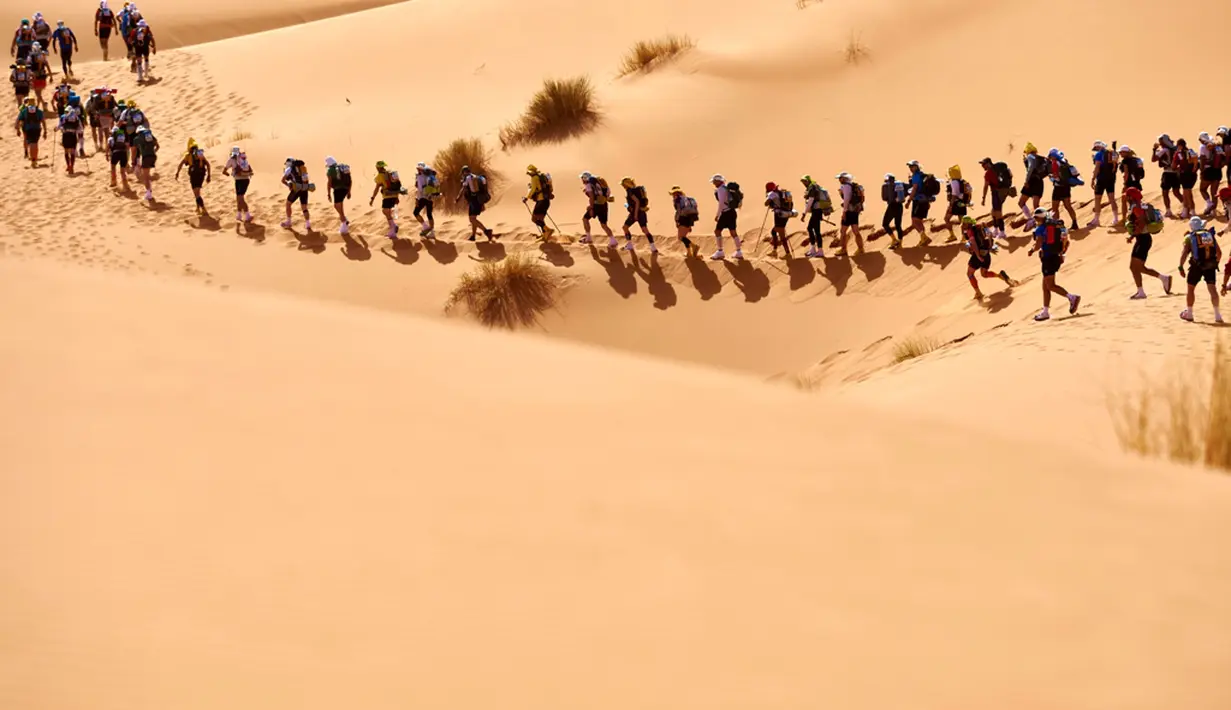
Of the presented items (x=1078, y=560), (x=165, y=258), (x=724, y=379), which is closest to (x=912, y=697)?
(x=1078, y=560)

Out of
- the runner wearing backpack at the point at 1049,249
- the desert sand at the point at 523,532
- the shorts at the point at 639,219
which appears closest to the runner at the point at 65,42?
Answer: the shorts at the point at 639,219

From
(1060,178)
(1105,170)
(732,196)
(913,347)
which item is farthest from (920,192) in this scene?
(913,347)

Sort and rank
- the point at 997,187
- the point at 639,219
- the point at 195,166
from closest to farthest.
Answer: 1. the point at 997,187
2. the point at 639,219
3. the point at 195,166

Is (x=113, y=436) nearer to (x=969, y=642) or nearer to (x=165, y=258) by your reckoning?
(x=969, y=642)

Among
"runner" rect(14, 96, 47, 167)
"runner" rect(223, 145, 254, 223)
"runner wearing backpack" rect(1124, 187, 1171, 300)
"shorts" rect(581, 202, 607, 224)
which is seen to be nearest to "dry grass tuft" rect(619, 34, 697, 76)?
"shorts" rect(581, 202, 607, 224)

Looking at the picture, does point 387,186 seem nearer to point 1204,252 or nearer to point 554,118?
point 554,118
